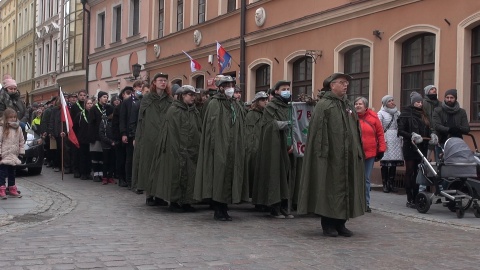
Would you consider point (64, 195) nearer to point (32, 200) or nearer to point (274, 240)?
point (32, 200)

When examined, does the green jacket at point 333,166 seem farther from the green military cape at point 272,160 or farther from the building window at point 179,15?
the building window at point 179,15

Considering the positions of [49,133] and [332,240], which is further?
[49,133]

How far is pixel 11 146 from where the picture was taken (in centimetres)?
1141

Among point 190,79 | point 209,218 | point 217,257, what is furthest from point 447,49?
point 190,79

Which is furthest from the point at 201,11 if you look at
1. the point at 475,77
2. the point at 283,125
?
the point at 283,125

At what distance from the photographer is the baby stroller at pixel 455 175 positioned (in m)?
10.2

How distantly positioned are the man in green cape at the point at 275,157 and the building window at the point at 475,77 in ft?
15.8

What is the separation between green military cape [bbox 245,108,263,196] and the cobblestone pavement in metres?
0.64

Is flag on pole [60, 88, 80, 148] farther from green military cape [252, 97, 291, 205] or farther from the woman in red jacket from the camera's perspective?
the woman in red jacket

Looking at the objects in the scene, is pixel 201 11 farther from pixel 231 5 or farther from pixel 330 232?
pixel 330 232

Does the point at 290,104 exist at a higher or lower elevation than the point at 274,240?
higher

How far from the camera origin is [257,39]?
67.6 feet

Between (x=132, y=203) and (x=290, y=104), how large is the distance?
3.17 m

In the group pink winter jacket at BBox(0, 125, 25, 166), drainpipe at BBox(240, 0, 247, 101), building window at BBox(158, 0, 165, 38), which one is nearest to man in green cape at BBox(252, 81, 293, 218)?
pink winter jacket at BBox(0, 125, 25, 166)
